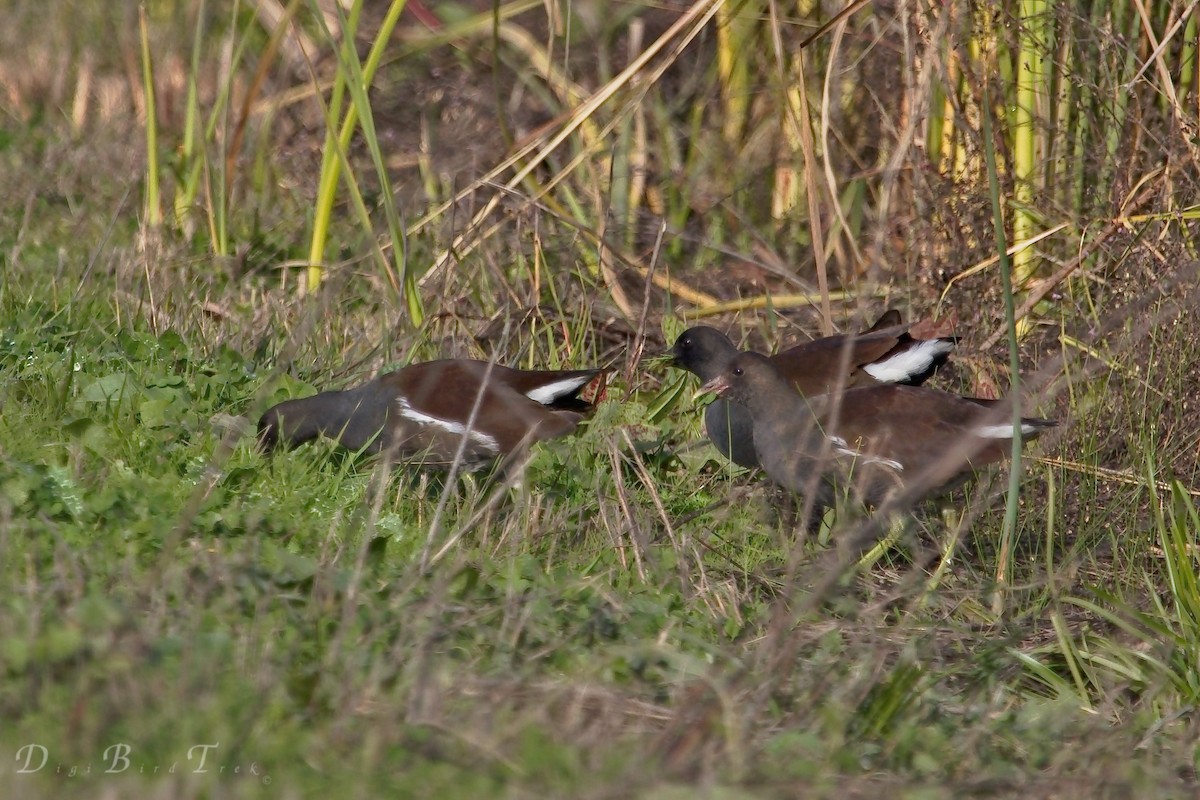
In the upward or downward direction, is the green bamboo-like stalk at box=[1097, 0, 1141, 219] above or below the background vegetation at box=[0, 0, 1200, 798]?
above

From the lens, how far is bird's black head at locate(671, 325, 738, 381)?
18.0 ft

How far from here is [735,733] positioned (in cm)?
269

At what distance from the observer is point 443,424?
4812mm

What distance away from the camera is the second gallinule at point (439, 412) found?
188 inches

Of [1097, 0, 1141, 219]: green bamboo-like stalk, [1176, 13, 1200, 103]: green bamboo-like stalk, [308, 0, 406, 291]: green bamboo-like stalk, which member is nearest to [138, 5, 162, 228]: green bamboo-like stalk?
[308, 0, 406, 291]: green bamboo-like stalk

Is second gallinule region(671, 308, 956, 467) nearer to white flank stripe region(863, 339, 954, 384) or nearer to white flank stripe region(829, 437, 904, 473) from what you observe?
white flank stripe region(863, 339, 954, 384)

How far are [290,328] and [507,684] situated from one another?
318 centimetres

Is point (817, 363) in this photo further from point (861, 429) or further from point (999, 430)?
point (999, 430)

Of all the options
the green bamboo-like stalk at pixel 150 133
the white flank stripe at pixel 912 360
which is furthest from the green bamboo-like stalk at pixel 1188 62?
the green bamboo-like stalk at pixel 150 133

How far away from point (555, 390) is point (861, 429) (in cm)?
98

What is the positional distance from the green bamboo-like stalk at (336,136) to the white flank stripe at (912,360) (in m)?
2.09

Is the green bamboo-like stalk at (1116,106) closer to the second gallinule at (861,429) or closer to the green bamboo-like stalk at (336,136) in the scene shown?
the second gallinule at (861,429)

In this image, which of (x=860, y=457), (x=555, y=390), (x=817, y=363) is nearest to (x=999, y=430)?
(x=860, y=457)

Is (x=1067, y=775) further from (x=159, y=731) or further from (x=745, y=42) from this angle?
(x=745, y=42)
